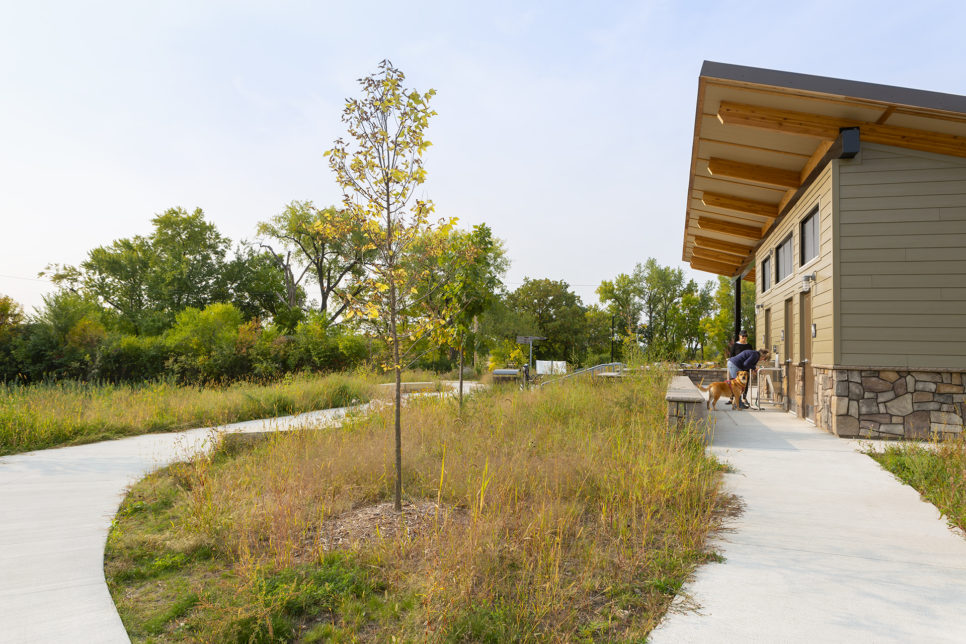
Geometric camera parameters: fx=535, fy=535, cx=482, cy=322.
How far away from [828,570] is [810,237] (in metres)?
7.65

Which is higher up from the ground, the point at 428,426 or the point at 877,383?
the point at 877,383

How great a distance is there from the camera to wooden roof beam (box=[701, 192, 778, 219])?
11852 mm

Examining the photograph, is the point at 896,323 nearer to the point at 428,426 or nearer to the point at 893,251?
the point at 893,251

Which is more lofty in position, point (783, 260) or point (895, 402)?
point (783, 260)

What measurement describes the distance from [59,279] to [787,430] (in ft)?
129

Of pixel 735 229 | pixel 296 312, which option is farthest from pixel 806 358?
pixel 296 312

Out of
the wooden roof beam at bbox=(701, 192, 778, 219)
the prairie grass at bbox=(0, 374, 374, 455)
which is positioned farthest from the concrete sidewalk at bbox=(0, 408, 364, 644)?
the wooden roof beam at bbox=(701, 192, 778, 219)

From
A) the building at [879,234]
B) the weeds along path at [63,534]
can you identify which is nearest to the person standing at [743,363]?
the building at [879,234]

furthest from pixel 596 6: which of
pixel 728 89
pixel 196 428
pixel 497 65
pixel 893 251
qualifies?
pixel 196 428

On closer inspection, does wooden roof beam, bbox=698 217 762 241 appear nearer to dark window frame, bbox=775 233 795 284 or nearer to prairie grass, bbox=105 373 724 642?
dark window frame, bbox=775 233 795 284

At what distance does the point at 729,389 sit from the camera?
35.4ft

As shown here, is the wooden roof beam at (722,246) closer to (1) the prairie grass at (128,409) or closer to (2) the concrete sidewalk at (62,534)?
(1) the prairie grass at (128,409)

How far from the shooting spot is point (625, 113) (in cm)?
974

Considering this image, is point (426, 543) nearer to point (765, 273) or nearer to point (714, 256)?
point (765, 273)
